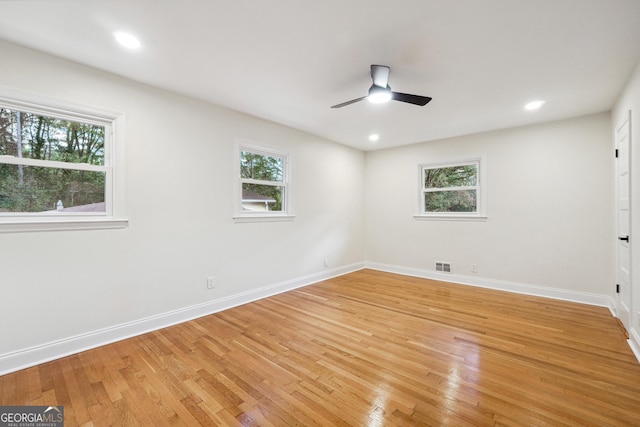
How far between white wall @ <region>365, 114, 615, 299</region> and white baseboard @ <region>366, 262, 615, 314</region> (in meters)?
0.03

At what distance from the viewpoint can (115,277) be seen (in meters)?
2.67

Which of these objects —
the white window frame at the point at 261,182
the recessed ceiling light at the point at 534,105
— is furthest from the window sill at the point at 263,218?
the recessed ceiling light at the point at 534,105

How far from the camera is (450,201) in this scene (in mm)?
4949

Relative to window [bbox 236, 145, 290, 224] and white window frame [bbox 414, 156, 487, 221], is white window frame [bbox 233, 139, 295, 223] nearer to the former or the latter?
window [bbox 236, 145, 290, 224]

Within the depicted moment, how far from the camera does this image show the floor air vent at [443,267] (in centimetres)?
488

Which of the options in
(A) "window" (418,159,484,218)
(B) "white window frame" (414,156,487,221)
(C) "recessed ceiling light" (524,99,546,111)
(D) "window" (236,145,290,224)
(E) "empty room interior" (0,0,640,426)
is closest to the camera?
(E) "empty room interior" (0,0,640,426)

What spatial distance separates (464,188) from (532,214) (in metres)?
1.04

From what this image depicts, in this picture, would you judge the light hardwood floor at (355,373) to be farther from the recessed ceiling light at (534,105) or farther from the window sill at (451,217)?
the recessed ceiling light at (534,105)

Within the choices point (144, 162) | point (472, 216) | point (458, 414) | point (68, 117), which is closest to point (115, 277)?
point (144, 162)

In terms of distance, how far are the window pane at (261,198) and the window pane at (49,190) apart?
1.61 meters

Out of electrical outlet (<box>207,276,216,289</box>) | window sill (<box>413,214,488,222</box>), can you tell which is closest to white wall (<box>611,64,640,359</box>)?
window sill (<box>413,214,488,222</box>)

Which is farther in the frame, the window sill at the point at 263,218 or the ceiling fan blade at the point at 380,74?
the window sill at the point at 263,218

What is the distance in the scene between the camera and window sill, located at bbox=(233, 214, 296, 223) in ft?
12.2

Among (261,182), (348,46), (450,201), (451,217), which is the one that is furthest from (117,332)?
(450,201)
